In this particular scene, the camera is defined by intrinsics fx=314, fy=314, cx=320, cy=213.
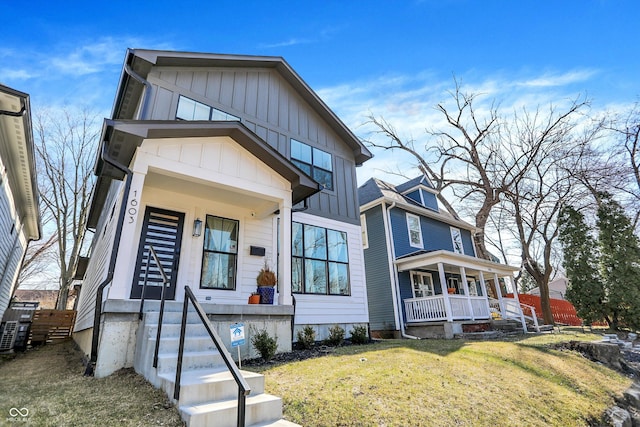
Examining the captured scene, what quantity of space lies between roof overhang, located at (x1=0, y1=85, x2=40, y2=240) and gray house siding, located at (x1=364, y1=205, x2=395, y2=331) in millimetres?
11012

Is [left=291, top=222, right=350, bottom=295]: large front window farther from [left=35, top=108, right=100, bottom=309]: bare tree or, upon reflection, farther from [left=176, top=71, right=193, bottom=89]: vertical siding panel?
[left=35, top=108, right=100, bottom=309]: bare tree

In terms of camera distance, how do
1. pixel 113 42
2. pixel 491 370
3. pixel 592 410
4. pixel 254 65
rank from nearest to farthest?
pixel 592 410
pixel 491 370
pixel 113 42
pixel 254 65

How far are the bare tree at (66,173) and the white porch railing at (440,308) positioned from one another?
16596 mm

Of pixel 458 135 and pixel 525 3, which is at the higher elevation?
pixel 458 135

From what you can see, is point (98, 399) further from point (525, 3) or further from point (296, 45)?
point (525, 3)

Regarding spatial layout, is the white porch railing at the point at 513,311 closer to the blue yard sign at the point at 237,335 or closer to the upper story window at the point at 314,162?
the upper story window at the point at 314,162

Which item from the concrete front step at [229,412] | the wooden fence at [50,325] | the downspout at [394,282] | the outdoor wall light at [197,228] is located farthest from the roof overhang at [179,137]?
the wooden fence at [50,325]

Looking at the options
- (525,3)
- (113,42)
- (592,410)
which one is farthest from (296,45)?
(592,410)

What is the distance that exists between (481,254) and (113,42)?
60.7 feet

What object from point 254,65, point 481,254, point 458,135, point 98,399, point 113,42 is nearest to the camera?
point 98,399

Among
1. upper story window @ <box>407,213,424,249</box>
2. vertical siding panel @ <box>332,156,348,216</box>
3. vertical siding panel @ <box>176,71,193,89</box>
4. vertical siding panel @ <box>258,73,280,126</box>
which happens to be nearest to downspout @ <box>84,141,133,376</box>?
vertical siding panel @ <box>176,71,193,89</box>

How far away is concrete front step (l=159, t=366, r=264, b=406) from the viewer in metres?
2.85

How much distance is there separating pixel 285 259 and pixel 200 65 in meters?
5.53

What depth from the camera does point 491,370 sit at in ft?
17.3
